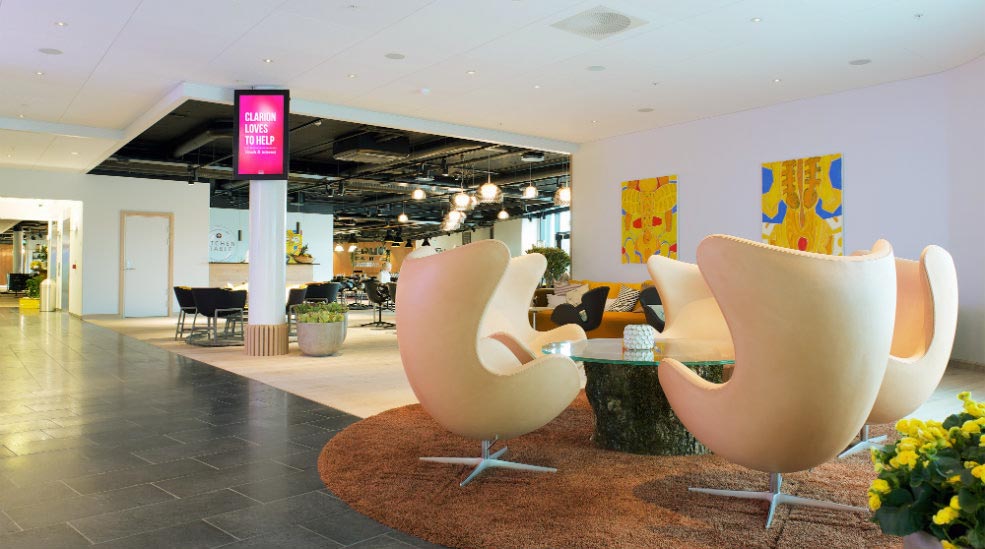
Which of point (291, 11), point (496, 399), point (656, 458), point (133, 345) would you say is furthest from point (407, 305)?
point (133, 345)

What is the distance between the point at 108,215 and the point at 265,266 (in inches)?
332

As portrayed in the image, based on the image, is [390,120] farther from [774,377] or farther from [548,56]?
[774,377]

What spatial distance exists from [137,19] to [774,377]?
5881mm

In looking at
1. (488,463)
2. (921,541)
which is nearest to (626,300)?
(488,463)

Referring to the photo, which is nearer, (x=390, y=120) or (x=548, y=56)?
(x=548, y=56)

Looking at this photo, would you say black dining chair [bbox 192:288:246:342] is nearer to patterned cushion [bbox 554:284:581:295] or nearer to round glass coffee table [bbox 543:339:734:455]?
patterned cushion [bbox 554:284:581:295]

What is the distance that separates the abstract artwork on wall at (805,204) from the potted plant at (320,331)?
5392mm

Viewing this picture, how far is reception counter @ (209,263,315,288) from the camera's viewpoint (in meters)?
15.6

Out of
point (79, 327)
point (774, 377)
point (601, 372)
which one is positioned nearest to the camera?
point (774, 377)

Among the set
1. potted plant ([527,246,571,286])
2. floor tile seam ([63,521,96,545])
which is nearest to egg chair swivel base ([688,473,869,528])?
floor tile seam ([63,521,96,545])

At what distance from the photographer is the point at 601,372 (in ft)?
14.2

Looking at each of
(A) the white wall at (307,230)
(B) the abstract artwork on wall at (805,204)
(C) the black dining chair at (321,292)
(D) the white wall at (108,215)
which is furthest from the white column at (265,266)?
(A) the white wall at (307,230)

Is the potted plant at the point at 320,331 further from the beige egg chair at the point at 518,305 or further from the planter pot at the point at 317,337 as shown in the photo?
the beige egg chair at the point at 518,305

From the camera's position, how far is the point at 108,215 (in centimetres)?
1520
